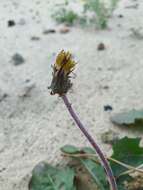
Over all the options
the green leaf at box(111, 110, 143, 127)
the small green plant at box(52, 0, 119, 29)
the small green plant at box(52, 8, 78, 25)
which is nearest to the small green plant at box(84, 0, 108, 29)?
the small green plant at box(52, 0, 119, 29)

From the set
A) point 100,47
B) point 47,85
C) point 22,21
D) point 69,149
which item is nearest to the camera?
point 69,149

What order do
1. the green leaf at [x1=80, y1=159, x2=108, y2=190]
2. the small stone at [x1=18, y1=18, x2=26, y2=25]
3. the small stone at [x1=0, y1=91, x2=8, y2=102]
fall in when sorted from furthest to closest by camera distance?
the small stone at [x1=18, y1=18, x2=26, y2=25] < the small stone at [x1=0, y1=91, x2=8, y2=102] < the green leaf at [x1=80, y1=159, x2=108, y2=190]

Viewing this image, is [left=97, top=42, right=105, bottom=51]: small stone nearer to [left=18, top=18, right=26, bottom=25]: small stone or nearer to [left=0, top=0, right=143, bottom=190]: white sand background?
[left=0, top=0, right=143, bottom=190]: white sand background

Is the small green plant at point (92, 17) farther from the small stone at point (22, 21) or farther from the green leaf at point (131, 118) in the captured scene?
the green leaf at point (131, 118)

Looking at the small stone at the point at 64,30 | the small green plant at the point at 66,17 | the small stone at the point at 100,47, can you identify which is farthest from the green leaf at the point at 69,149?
the small green plant at the point at 66,17

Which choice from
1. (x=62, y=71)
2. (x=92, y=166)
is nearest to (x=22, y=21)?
(x=92, y=166)

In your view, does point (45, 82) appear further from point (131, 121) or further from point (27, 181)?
point (27, 181)

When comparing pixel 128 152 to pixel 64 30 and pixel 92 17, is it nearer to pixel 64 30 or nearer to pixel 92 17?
pixel 64 30
